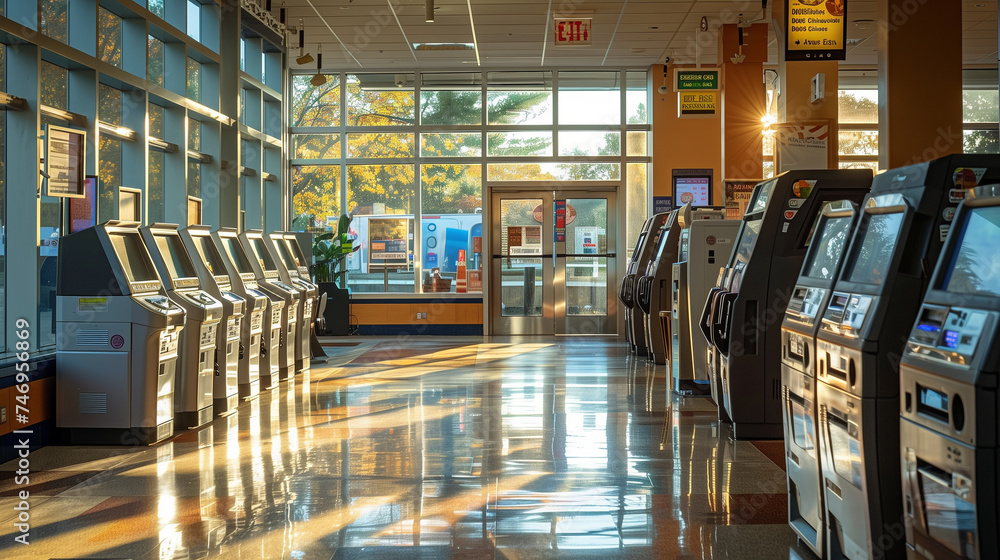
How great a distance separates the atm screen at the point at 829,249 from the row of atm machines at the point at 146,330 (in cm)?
380

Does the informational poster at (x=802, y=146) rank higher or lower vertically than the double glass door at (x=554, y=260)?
higher

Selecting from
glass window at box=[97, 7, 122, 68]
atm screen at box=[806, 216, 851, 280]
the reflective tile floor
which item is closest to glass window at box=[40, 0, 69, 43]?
glass window at box=[97, 7, 122, 68]

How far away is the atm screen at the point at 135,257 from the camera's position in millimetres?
5188

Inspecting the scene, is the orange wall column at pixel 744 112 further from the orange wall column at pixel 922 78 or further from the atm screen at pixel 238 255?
the atm screen at pixel 238 255

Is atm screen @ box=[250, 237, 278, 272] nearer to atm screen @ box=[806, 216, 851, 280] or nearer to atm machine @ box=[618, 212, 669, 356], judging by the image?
atm machine @ box=[618, 212, 669, 356]

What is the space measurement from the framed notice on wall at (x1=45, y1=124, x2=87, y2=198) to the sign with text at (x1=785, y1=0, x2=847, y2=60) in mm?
5472

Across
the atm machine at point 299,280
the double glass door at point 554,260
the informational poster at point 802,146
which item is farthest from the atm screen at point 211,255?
the double glass door at point 554,260

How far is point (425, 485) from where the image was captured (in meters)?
4.16

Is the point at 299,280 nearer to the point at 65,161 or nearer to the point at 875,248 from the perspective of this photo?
the point at 65,161

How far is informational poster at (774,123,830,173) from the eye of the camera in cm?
748

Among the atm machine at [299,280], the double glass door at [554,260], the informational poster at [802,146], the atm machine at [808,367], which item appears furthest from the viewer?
the double glass door at [554,260]

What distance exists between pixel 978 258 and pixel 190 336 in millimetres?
4796

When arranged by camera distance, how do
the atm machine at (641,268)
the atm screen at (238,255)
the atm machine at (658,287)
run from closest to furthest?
the atm screen at (238,255)
the atm machine at (658,287)
the atm machine at (641,268)

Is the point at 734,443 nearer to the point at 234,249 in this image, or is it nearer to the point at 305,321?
the point at 234,249
